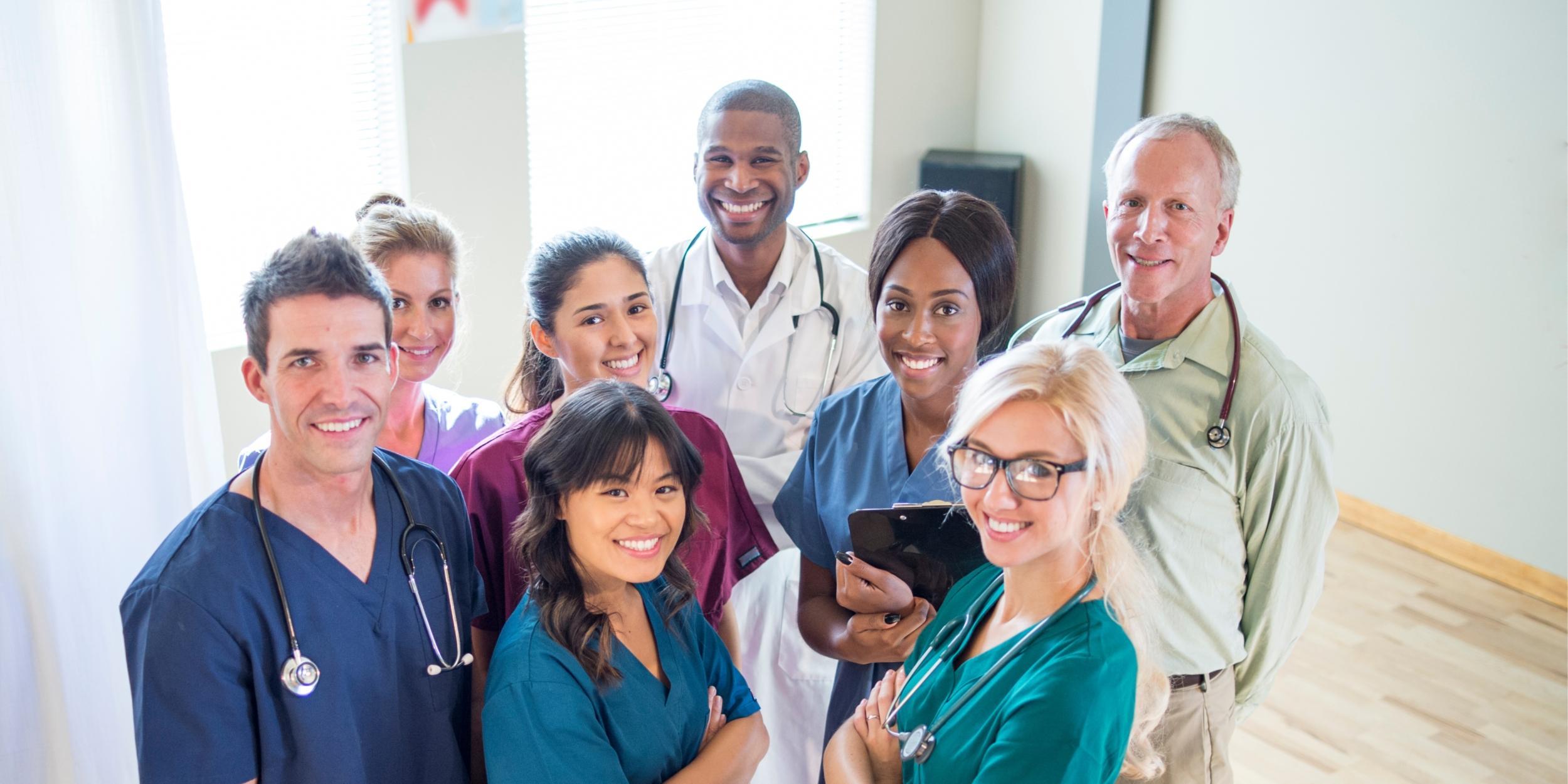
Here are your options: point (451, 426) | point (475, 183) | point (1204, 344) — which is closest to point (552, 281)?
point (451, 426)

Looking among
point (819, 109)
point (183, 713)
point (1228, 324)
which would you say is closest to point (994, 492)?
point (1228, 324)

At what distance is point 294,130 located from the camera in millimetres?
3541

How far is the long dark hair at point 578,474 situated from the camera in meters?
1.49

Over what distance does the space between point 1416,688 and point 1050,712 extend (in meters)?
2.76

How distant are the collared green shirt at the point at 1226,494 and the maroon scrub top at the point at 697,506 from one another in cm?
60

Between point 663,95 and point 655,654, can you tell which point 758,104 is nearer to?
point 655,654

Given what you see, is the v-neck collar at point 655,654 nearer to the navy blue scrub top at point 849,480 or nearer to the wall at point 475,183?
the navy blue scrub top at point 849,480

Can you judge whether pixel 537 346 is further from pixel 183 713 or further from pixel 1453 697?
pixel 1453 697

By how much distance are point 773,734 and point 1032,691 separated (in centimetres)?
123

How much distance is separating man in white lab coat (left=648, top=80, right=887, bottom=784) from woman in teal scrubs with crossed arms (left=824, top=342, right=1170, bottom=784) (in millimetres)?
905

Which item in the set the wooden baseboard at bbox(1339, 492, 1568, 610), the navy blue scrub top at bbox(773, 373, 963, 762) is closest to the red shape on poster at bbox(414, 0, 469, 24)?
the navy blue scrub top at bbox(773, 373, 963, 762)

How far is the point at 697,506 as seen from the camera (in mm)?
1893

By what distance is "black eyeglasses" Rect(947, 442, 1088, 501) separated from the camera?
1.31 meters

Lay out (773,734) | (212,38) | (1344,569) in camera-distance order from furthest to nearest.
Answer: 1. (1344,569)
2. (212,38)
3. (773,734)
